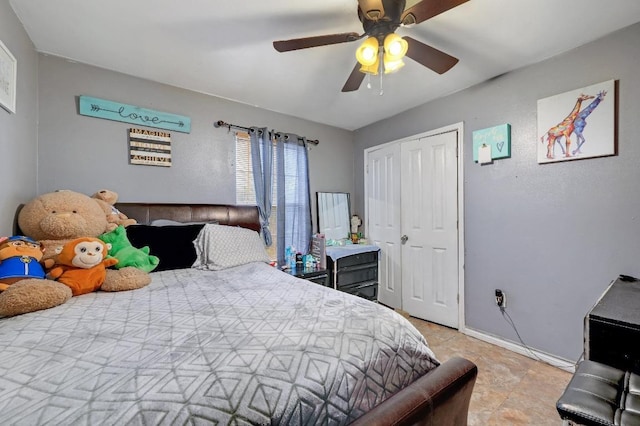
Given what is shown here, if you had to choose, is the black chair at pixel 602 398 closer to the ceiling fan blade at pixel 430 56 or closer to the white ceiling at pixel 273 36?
the ceiling fan blade at pixel 430 56

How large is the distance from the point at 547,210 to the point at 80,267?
10.5 ft

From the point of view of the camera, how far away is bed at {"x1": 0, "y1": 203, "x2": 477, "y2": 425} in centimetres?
62

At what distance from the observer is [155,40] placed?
1.83 m

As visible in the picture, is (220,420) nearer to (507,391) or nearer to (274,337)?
(274,337)

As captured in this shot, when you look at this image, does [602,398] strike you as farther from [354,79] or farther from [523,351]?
[354,79]

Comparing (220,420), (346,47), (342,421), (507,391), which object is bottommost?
(507,391)

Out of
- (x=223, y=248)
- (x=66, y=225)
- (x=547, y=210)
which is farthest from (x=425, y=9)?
(x=66, y=225)

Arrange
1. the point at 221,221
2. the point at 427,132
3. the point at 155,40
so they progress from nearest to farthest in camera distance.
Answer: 1. the point at 155,40
2. the point at 221,221
3. the point at 427,132

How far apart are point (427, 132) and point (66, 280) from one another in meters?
3.18

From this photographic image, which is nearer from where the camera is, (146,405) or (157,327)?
(146,405)

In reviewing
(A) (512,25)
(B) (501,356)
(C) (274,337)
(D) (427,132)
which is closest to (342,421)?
(C) (274,337)

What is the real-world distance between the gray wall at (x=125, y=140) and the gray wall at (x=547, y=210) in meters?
2.21

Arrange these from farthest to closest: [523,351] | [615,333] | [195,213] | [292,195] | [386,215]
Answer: [386,215]
[292,195]
[195,213]
[523,351]
[615,333]

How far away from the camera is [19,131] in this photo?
163 cm
